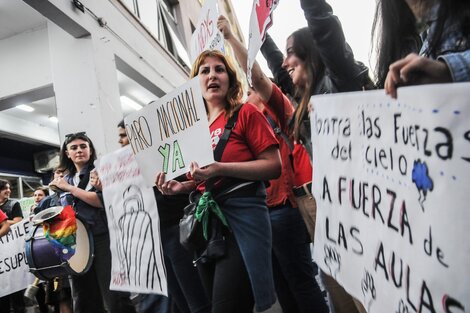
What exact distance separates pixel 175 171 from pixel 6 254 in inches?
112

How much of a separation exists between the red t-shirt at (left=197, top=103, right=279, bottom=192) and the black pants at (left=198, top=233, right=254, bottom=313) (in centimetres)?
34

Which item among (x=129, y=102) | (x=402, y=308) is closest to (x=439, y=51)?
(x=402, y=308)

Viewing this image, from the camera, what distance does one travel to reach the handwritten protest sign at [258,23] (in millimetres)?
1494

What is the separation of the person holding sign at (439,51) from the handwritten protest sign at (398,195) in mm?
40

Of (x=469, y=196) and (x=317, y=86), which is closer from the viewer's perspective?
(x=469, y=196)

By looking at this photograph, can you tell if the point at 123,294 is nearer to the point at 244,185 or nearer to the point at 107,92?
the point at 244,185

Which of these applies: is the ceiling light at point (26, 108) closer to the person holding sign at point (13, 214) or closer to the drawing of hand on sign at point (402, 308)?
the person holding sign at point (13, 214)

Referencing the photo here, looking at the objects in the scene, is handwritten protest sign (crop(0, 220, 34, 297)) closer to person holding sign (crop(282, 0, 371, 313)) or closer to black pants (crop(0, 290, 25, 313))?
black pants (crop(0, 290, 25, 313))

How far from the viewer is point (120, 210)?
7.23 ft

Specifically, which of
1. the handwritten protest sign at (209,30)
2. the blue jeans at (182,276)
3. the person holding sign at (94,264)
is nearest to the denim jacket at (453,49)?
the handwritten protest sign at (209,30)

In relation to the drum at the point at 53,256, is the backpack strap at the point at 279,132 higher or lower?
higher

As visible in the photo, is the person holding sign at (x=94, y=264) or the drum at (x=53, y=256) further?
the person holding sign at (x=94, y=264)

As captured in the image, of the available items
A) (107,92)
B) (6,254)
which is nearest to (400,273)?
(6,254)

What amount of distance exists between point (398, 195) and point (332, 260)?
1.57 feet
